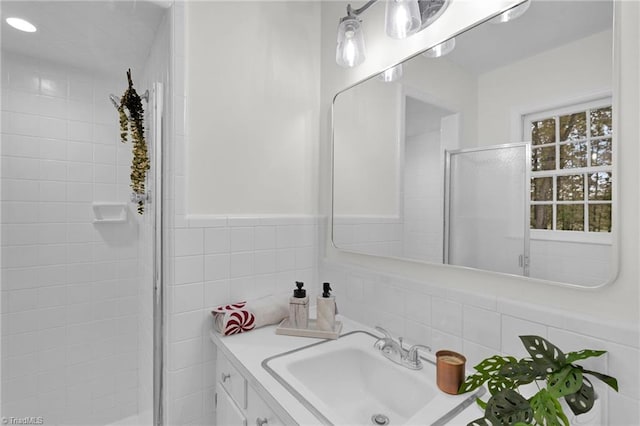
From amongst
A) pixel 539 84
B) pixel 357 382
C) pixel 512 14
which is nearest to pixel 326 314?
pixel 357 382

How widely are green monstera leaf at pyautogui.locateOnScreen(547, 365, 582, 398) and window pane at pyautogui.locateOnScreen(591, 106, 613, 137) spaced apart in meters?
0.52

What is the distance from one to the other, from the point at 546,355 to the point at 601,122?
0.53m

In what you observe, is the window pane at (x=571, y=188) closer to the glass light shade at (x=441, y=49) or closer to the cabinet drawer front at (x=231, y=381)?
the glass light shade at (x=441, y=49)

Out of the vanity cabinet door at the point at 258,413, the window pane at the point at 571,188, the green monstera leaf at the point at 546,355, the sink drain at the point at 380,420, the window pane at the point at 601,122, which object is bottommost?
the sink drain at the point at 380,420

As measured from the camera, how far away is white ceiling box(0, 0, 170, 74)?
1.26 meters

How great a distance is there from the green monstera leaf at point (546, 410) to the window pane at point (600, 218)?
0.40 metres

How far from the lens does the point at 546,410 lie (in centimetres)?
55

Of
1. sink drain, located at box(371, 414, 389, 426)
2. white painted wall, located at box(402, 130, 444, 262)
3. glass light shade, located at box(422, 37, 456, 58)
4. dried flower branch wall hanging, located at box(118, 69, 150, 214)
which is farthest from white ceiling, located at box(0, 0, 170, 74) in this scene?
sink drain, located at box(371, 414, 389, 426)

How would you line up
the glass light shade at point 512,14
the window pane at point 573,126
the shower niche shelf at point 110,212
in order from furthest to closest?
the shower niche shelf at point 110,212
the glass light shade at point 512,14
the window pane at point 573,126

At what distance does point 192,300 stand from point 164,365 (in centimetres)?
28

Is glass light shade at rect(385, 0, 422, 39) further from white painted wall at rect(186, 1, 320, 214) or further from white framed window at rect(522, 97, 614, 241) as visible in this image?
white painted wall at rect(186, 1, 320, 214)

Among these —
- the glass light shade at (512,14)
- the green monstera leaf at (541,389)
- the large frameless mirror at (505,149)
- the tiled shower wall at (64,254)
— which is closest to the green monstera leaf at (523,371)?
the green monstera leaf at (541,389)

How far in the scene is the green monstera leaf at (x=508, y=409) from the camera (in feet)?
1.85

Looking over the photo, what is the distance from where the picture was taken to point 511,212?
2.92ft
